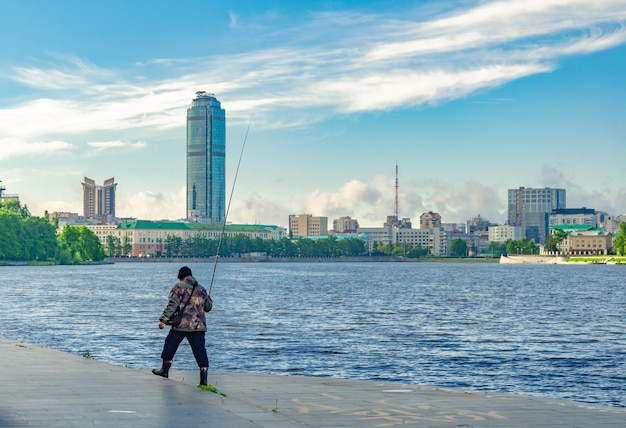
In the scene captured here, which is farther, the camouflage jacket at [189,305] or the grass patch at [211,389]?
the camouflage jacket at [189,305]

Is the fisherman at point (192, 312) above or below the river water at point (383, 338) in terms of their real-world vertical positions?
above

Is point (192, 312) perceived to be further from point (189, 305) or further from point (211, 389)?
point (211, 389)

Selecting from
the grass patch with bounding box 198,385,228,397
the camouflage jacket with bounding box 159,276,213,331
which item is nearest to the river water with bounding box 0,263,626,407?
the camouflage jacket with bounding box 159,276,213,331

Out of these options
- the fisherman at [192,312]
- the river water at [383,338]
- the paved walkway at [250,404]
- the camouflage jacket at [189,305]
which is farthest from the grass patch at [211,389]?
the river water at [383,338]

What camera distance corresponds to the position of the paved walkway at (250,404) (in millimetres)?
15078

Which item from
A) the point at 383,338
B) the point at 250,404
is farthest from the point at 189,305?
the point at 383,338

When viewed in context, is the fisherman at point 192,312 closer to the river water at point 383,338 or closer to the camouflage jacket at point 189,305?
the camouflage jacket at point 189,305

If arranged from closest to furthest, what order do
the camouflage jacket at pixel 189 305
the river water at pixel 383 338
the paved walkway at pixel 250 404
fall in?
the paved walkway at pixel 250 404
the camouflage jacket at pixel 189 305
the river water at pixel 383 338

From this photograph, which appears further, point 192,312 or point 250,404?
point 192,312

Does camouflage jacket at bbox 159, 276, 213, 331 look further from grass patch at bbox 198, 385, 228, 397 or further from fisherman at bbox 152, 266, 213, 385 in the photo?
grass patch at bbox 198, 385, 228, 397

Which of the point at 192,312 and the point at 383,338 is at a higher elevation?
the point at 192,312

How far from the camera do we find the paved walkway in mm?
15078

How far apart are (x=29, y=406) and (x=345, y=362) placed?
61.6ft

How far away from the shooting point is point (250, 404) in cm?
1700
